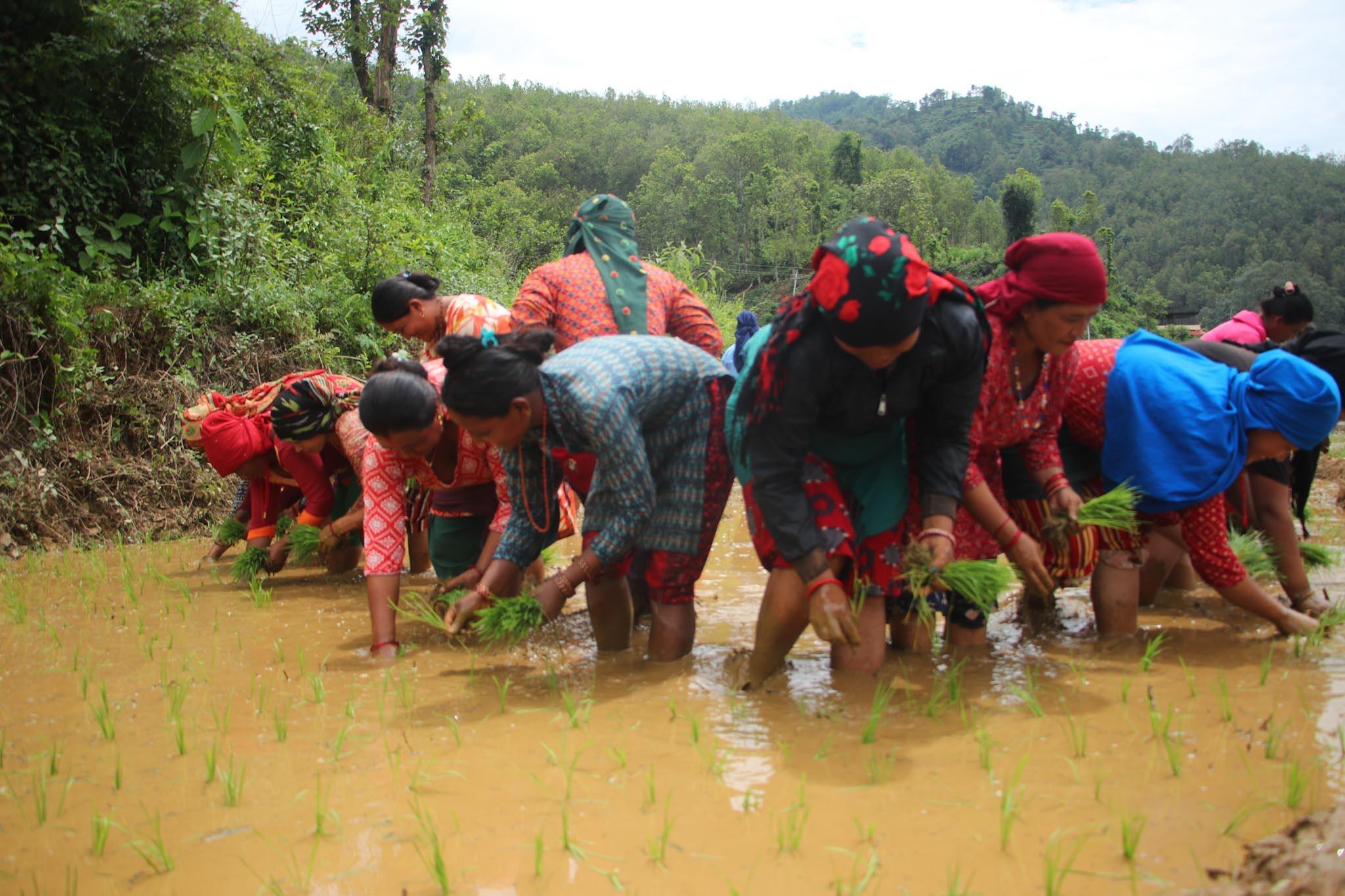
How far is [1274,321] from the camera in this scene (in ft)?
18.4

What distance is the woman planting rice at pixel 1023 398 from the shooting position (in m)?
3.31

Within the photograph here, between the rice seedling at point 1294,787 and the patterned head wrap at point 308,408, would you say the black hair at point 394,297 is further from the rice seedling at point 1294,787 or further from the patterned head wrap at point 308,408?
the rice seedling at point 1294,787

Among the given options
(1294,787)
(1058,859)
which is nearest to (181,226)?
(1058,859)

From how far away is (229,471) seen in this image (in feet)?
17.8

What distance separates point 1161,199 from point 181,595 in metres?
83.4

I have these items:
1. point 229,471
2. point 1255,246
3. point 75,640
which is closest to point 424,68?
point 229,471

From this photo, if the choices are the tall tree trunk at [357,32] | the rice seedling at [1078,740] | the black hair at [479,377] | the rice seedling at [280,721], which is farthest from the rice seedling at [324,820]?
the tall tree trunk at [357,32]

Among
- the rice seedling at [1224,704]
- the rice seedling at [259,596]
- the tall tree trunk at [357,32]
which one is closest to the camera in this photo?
the rice seedling at [1224,704]

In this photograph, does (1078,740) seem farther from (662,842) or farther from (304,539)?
(304,539)

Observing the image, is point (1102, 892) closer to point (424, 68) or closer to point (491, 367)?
point (491, 367)

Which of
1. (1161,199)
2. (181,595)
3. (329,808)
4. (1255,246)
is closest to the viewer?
(329,808)

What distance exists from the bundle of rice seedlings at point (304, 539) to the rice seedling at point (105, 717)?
7.18 ft

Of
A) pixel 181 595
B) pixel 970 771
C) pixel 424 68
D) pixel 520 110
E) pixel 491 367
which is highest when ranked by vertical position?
pixel 520 110

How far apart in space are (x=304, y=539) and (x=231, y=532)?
1.02 metres
